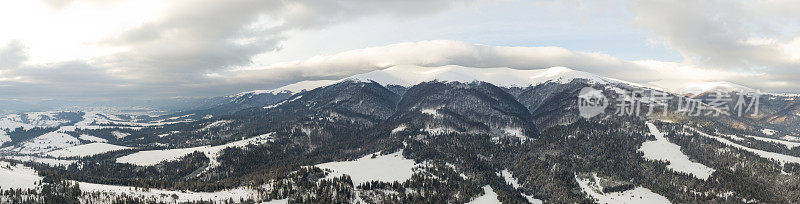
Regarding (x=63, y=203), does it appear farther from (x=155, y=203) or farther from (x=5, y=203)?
(x=155, y=203)

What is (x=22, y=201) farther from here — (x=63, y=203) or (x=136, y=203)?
(x=136, y=203)

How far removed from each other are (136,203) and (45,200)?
52767mm

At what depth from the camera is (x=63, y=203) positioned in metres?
200

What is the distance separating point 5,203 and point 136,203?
229ft

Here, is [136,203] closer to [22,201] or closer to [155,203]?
[155,203]

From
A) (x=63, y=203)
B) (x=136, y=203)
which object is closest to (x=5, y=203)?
(x=63, y=203)

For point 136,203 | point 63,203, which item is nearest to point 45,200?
point 63,203

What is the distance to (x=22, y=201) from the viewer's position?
199 metres

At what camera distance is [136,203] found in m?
200

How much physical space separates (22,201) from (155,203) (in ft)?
256

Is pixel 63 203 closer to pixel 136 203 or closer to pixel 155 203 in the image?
pixel 136 203

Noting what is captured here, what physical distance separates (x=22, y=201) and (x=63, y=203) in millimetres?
22950

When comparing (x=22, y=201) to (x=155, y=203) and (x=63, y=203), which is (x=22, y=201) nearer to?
(x=63, y=203)

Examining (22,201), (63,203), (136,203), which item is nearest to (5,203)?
(22,201)
